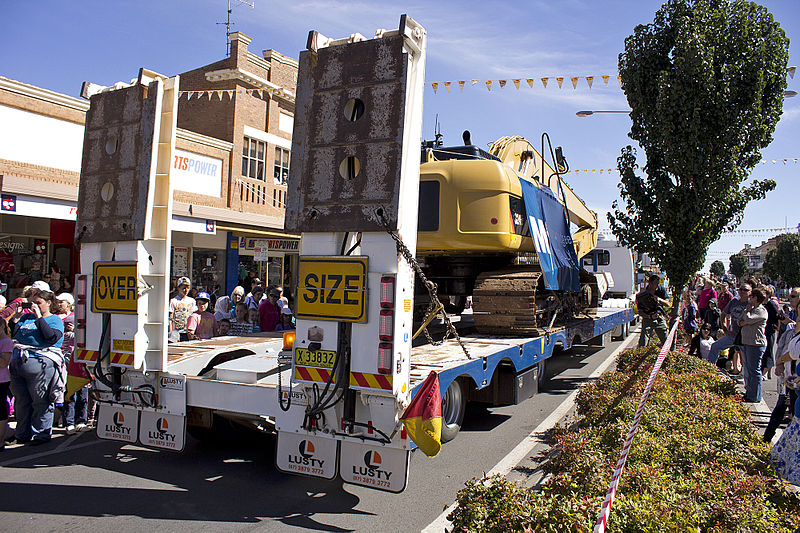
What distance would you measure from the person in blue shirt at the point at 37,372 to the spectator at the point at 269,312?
4.15 m

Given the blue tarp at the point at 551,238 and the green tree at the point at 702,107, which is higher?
the green tree at the point at 702,107

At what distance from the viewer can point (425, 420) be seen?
421 centimetres

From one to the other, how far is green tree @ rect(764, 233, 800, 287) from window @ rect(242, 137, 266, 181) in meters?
58.0

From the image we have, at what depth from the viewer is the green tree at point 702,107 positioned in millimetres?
9703

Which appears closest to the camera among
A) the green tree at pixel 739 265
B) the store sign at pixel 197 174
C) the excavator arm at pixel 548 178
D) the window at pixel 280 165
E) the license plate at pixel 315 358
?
the license plate at pixel 315 358

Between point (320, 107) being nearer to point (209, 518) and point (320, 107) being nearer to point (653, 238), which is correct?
point (209, 518)

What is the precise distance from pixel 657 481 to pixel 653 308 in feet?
23.3

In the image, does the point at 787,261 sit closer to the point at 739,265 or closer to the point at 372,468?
the point at 739,265

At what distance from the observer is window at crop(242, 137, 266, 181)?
62.5ft

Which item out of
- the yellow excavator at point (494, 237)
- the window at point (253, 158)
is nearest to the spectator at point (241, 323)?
the yellow excavator at point (494, 237)

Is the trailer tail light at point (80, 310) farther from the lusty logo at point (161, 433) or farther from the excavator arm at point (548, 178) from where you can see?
the excavator arm at point (548, 178)

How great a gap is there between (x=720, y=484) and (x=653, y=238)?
825 cm

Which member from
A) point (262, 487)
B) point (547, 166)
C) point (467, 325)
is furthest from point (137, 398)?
point (547, 166)

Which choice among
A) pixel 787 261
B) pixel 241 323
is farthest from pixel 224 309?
pixel 787 261
